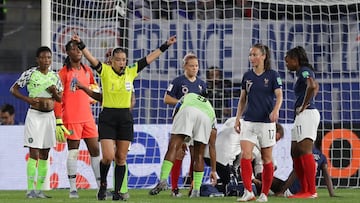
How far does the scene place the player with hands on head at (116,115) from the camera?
1389 centimetres

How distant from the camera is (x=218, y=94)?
19.7 meters

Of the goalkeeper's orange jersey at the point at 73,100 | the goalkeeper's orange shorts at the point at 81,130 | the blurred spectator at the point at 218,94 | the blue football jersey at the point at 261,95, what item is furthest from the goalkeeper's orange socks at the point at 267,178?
the blurred spectator at the point at 218,94

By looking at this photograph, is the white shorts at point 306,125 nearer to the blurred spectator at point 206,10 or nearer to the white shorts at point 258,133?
the white shorts at point 258,133

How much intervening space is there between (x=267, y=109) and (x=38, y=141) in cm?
324

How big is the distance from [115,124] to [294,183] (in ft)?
11.2

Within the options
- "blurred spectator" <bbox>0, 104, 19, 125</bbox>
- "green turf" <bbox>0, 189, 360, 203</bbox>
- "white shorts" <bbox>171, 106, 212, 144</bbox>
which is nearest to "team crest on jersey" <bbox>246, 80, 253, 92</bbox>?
"white shorts" <bbox>171, 106, 212, 144</bbox>

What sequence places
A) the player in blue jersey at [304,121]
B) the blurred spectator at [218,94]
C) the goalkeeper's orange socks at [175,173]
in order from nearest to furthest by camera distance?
the player in blue jersey at [304,121]
the goalkeeper's orange socks at [175,173]
the blurred spectator at [218,94]

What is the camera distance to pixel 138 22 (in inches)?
778

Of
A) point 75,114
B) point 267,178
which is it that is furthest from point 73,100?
point 267,178

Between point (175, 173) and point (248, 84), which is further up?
point (248, 84)

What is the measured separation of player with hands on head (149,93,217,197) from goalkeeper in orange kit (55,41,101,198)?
3.45 ft

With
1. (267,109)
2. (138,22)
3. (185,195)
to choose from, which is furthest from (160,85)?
(267,109)

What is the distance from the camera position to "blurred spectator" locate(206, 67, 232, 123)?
19.7 metres

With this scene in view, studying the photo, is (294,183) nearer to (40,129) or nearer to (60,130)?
(60,130)
